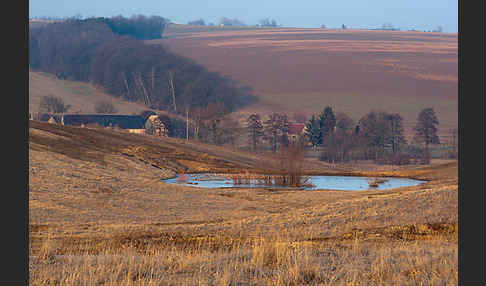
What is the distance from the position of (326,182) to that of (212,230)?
2434 cm

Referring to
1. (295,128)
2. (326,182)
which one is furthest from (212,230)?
(295,128)

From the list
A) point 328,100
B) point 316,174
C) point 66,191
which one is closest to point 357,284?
point 66,191

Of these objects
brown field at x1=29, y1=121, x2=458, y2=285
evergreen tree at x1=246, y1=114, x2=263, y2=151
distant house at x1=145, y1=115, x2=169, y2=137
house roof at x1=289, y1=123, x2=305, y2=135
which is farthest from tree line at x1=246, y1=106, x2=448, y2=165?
brown field at x1=29, y1=121, x2=458, y2=285

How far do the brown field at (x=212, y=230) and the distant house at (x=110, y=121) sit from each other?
5079cm

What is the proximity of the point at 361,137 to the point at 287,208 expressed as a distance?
66.4m

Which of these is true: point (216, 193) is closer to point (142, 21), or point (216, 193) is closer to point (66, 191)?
point (66, 191)

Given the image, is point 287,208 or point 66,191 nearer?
point 287,208

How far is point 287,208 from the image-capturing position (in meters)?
28.5

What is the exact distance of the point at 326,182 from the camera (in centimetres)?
4388

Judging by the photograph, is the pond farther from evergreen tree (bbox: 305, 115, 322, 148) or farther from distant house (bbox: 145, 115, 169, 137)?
distant house (bbox: 145, 115, 169, 137)

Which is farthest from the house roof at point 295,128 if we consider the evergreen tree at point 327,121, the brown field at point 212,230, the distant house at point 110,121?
the brown field at point 212,230

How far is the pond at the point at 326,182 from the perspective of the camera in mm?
39969

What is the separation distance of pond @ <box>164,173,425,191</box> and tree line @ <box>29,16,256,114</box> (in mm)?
70412

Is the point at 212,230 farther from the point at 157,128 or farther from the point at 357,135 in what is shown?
the point at 157,128
